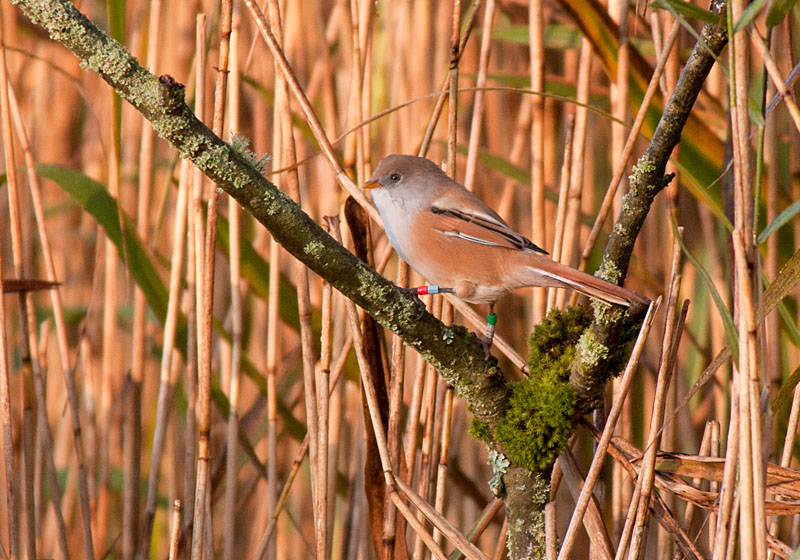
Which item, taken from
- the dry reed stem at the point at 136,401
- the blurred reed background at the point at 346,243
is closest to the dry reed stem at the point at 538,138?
the blurred reed background at the point at 346,243

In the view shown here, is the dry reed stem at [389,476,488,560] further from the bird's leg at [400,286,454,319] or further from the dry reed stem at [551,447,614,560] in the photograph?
the bird's leg at [400,286,454,319]

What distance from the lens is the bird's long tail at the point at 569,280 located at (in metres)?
1.12

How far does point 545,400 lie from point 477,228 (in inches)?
21.7

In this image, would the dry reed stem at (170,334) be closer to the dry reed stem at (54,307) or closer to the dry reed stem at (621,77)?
the dry reed stem at (54,307)

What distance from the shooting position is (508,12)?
8.32 feet

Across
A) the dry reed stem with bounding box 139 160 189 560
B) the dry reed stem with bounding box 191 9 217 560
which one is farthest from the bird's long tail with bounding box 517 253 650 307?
the dry reed stem with bounding box 139 160 189 560

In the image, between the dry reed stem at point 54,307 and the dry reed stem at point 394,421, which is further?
the dry reed stem at point 54,307

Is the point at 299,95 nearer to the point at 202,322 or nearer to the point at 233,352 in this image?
the point at 202,322

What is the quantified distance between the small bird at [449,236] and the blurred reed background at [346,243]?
0.07 meters

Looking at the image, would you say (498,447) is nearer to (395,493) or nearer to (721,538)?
(395,493)

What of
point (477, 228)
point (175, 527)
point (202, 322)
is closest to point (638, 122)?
point (477, 228)

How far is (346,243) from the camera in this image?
6.38 feet

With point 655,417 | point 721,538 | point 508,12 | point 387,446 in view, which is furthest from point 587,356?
point 508,12

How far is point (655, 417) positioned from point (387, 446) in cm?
51
